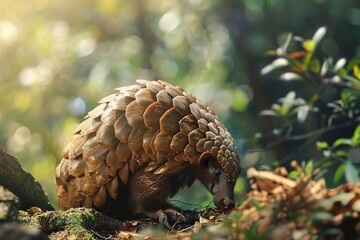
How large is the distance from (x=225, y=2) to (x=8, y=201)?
4962 millimetres

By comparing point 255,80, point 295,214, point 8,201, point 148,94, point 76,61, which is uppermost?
point 76,61

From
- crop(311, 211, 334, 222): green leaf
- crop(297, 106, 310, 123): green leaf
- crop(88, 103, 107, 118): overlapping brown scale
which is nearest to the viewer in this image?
crop(311, 211, 334, 222): green leaf

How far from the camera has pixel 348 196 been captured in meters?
1.21

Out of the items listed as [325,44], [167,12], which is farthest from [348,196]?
[167,12]

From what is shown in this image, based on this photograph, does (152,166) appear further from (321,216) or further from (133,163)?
(321,216)

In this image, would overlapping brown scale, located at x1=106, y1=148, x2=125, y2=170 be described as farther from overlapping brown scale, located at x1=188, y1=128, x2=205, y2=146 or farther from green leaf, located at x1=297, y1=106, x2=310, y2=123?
green leaf, located at x1=297, y1=106, x2=310, y2=123

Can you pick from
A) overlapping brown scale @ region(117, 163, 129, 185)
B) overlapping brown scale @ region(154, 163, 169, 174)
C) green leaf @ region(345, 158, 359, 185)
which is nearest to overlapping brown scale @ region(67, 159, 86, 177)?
overlapping brown scale @ region(117, 163, 129, 185)

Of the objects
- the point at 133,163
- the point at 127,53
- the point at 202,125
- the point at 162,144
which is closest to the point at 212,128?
the point at 202,125

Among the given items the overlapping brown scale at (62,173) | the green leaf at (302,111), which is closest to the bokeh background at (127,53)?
the green leaf at (302,111)

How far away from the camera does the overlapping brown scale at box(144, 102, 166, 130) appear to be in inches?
78.8

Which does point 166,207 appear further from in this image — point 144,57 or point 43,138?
point 144,57

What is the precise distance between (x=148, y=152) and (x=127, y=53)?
4507 mm

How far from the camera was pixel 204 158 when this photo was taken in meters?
1.99

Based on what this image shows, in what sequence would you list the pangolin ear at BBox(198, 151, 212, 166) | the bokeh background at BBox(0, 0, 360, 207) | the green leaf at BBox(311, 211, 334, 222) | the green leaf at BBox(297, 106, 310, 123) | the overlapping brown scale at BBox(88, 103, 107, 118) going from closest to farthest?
the green leaf at BBox(311, 211, 334, 222) → the pangolin ear at BBox(198, 151, 212, 166) → the overlapping brown scale at BBox(88, 103, 107, 118) → the green leaf at BBox(297, 106, 310, 123) → the bokeh background at BBox(0, 0, 360, 207)
